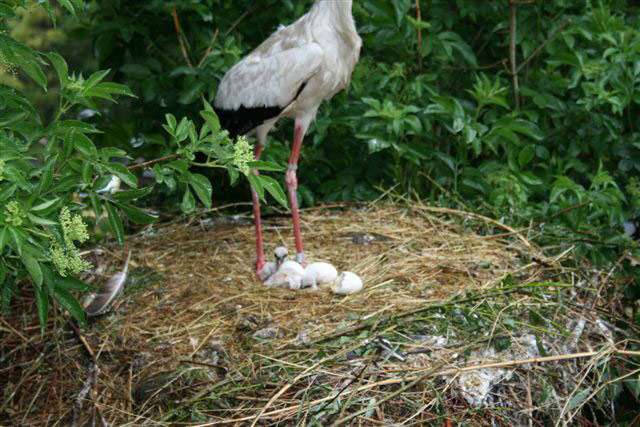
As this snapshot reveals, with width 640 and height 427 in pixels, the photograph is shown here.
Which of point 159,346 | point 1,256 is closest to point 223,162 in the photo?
point 1,256

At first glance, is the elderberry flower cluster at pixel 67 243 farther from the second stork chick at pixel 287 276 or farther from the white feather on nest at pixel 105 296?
the second stork chick at pixel 287 276

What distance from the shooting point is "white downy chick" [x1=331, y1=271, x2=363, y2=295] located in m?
4.57

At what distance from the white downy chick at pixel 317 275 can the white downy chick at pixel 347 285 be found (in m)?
0.09

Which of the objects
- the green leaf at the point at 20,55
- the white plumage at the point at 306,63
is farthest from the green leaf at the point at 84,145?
the white plumage at the point at 306,63

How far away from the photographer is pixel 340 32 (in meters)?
5.01

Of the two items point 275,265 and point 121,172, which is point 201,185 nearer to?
point 121,172

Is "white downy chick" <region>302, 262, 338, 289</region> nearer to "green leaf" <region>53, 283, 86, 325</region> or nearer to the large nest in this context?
the large nest

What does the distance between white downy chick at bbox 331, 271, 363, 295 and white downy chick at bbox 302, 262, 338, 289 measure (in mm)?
85

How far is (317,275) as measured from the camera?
468cm

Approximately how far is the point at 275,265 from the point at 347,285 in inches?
19.7

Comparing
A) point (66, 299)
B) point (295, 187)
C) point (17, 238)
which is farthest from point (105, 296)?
point (17, 238)

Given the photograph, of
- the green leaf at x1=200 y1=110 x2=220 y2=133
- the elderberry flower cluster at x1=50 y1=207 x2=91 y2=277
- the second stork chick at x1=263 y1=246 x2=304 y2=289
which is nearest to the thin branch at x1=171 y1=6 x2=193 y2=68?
the second stork chick at x1=263 y1=246 x2=304 y2=289

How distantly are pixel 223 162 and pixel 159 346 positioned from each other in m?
1.11

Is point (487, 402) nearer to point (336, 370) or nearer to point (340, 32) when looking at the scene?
point (336, 370)
